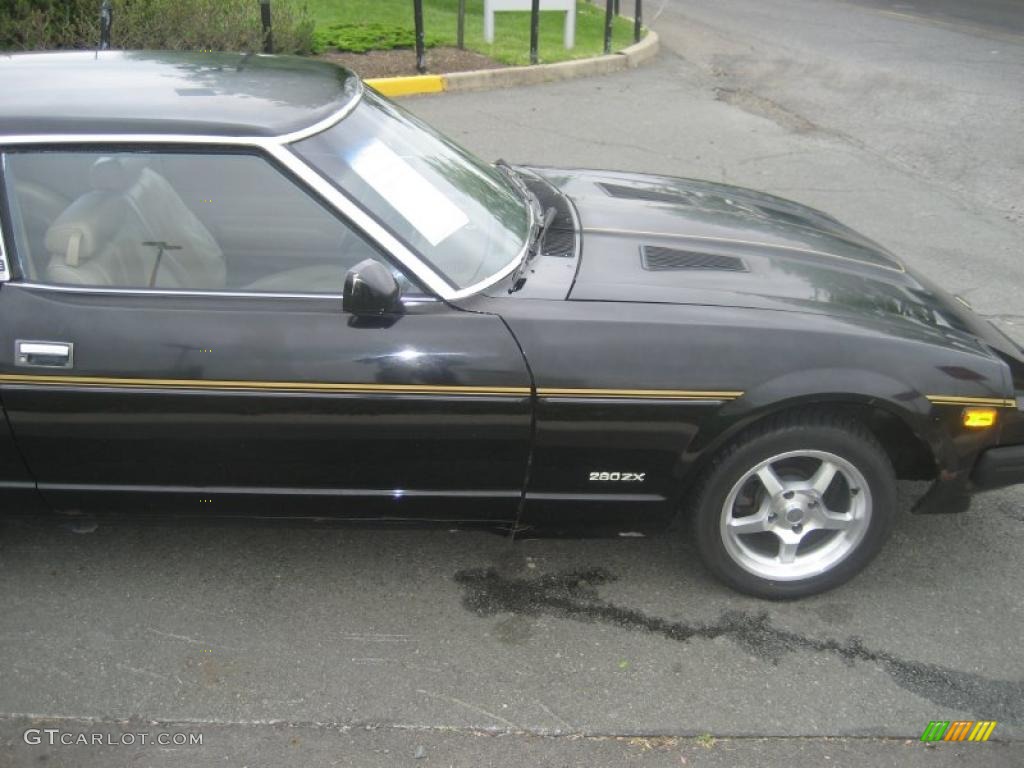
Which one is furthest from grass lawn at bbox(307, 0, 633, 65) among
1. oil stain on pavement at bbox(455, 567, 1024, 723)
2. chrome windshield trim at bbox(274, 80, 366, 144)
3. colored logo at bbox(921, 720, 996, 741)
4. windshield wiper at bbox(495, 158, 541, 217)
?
colored logo at bbox(921, 720, 996, 741)

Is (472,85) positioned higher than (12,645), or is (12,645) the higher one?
(472,85)

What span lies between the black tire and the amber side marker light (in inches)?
10.4

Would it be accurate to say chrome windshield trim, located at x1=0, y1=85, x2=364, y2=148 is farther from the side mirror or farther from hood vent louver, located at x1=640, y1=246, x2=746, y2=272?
hood vent louver, located at x1=640, y1=246, x2=746, y2=272

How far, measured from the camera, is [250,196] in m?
2.97

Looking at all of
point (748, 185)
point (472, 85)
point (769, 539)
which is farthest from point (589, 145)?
point (769, 539)

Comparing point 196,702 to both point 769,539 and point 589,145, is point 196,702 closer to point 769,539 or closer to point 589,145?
point 769,539

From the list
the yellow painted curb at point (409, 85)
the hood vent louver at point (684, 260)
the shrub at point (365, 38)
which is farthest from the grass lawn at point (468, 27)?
the hood vent louver at point (684, 260)

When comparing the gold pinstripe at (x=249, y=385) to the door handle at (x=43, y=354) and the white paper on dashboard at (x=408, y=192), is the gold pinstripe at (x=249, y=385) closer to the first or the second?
the door handle at (x=43, y=354)

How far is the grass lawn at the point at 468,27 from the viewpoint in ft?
35.7

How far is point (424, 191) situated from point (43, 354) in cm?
124

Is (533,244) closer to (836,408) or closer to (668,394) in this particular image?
(668,394)

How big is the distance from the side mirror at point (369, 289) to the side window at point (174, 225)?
154 mm

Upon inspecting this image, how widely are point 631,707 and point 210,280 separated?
1.77m

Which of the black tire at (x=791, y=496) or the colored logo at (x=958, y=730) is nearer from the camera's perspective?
the colored logo at (x=958, y=730)
